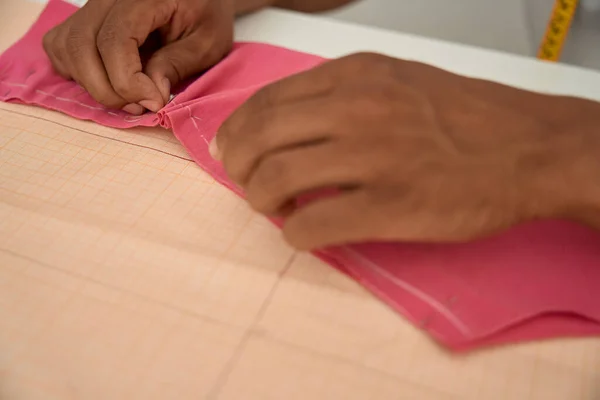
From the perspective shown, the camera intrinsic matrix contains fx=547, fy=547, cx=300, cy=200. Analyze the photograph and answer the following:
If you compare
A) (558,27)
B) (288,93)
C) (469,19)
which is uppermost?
(288,93)

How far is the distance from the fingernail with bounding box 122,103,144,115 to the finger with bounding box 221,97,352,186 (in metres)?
0.22

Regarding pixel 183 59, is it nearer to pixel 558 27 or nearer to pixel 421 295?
pixel 421 295

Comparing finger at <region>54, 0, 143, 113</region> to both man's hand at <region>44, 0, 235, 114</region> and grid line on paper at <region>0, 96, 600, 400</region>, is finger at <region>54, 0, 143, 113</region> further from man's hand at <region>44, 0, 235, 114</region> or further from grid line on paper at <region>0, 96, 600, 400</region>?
grid line on paper at <region>0, 96, 600, 400</region>

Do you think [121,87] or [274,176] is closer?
[274,176]

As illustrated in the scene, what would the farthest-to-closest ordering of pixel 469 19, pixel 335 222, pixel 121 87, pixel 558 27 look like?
pixel 469 19 < pixel 558 27 < pixel 121 87 < pixel 335 222

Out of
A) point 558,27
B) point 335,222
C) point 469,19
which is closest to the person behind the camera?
point 335,222

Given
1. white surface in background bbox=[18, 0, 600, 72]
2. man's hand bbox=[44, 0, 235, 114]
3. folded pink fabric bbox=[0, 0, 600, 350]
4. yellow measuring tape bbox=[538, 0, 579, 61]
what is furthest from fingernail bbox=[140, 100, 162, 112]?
yellow measuring tape bbox=[538, 0, 579, 61]

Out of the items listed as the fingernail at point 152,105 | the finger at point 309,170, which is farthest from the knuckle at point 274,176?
the fingernail at point 152,105

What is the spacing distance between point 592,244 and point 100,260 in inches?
16.6

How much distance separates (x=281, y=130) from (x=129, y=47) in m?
0.27

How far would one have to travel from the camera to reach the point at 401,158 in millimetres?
403

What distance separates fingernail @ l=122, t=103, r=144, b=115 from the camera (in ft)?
2.03

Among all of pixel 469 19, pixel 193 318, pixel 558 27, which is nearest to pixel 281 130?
pixel 193 318

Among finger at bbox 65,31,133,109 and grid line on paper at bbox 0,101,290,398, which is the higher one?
finger at bbox 65,31,133,109
